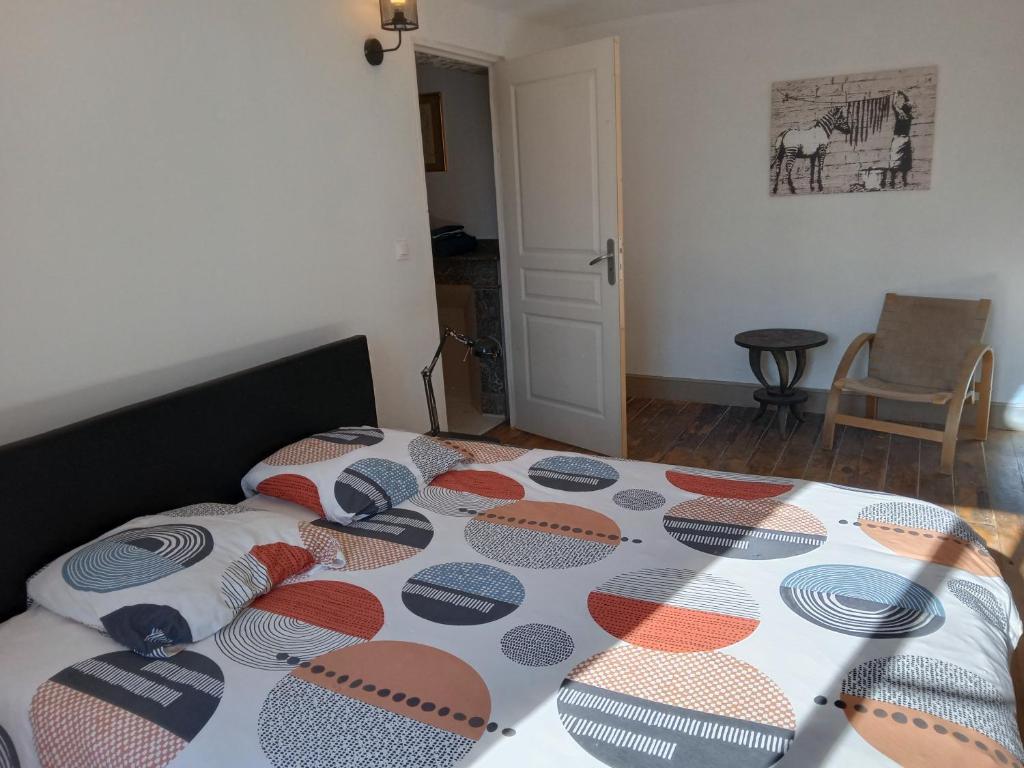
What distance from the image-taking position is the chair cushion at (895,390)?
11.6ft

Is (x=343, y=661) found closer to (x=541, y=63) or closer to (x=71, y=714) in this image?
(x=71, y=714)

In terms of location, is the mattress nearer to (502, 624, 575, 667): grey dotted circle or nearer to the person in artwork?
(502, 624, 575, 667): grey dotted circle

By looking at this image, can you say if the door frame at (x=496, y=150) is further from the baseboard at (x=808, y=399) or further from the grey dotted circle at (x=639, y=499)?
the grey dotted circle at (x=639, y=499)

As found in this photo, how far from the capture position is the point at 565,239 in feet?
12.6

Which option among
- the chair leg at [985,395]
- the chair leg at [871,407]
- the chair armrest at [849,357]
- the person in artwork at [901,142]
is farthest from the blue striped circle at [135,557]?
the person in artwork at [901,142]

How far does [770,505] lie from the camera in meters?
2.10

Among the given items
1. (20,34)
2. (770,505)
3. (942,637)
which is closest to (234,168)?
(20,34)

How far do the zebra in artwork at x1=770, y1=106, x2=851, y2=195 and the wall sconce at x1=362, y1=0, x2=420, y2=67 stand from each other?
2278 mm

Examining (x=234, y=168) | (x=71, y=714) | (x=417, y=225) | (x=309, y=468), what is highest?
(x=234, y=168)

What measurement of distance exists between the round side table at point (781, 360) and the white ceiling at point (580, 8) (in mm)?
1858

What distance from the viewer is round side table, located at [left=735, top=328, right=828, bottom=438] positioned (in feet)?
13.4

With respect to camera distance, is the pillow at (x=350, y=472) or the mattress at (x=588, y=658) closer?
the mattress at (x=588, y=658)

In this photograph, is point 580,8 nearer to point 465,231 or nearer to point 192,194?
point 465,231

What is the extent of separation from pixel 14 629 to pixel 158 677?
438mm
